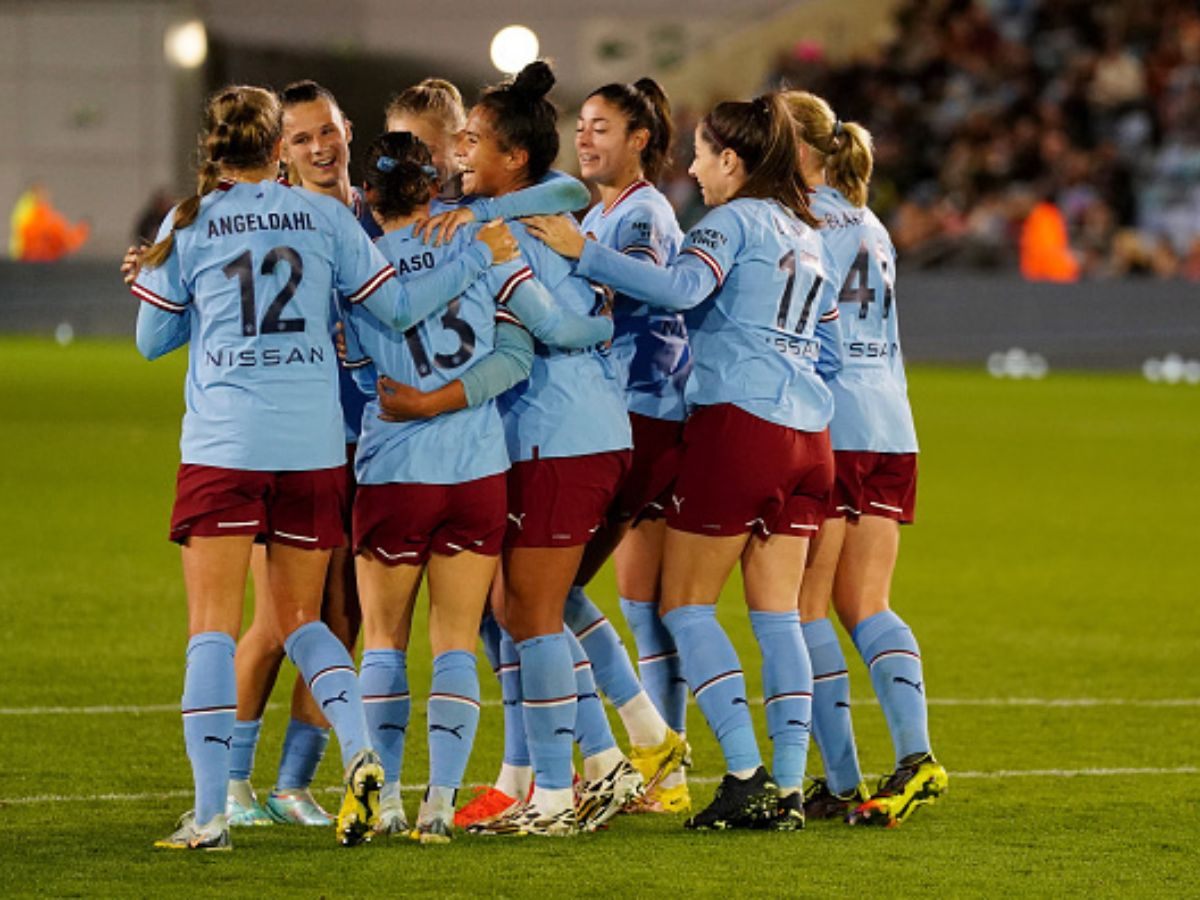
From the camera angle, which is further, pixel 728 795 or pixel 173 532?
pixel 728 795

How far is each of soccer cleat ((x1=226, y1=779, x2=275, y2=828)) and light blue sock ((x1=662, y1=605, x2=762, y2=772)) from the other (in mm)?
1213

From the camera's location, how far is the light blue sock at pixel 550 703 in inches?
234

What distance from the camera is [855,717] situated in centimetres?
806

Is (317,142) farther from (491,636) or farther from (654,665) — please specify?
(654,665)

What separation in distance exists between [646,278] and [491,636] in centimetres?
127

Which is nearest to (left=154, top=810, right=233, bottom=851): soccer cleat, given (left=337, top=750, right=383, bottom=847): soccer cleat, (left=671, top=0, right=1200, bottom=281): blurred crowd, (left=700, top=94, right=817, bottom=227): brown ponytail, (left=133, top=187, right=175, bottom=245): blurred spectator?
(left=337, top=750, right=383, bottom=847): soccer cleat

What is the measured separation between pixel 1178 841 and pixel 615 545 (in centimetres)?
174

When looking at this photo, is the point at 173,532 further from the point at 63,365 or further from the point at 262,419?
the point at 63,365

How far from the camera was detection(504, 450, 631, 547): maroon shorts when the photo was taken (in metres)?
5.95

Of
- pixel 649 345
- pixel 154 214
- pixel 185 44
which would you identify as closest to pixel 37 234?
pixel 154 214

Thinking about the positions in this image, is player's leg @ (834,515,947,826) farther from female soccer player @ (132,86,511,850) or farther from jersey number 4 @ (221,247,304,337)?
Result: jersey number 4 @ (221,247,304,337)

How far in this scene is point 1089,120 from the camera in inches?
1059

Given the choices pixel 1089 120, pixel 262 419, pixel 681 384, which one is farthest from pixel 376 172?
pixel 1089 120

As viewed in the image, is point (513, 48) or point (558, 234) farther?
point (513, 48)
